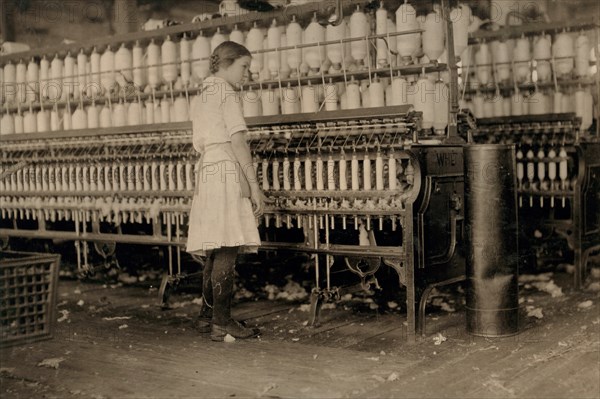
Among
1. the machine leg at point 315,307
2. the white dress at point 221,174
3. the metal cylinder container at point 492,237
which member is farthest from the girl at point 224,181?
the metal cylinder container at point 492,237

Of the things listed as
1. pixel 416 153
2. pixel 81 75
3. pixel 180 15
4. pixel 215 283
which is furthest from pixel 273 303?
pixel 180 15

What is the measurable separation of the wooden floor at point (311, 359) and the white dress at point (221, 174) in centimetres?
66

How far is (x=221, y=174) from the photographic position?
4516 millimetres

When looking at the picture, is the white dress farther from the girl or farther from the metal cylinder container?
the metal cylinder container

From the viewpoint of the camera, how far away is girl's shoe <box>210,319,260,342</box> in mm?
4598

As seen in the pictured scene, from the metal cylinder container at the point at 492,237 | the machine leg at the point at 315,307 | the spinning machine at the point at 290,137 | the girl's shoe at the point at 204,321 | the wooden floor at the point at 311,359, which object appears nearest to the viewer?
the wooden floor at the point at 311,359

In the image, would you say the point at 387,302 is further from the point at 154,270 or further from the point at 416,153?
the point at 154,270

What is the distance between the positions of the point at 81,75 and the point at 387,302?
12.1 feet

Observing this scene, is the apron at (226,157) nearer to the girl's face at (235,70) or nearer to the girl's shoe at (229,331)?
the girl's face at (235,70)

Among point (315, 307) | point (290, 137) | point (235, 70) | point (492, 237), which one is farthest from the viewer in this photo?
point (290, 137)

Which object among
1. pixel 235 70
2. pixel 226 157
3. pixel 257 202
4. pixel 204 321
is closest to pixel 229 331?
A: pixel 204 321

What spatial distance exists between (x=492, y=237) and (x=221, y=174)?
1646mm

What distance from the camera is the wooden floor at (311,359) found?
3.55m

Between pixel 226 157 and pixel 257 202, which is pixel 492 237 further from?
pixel 226 157
